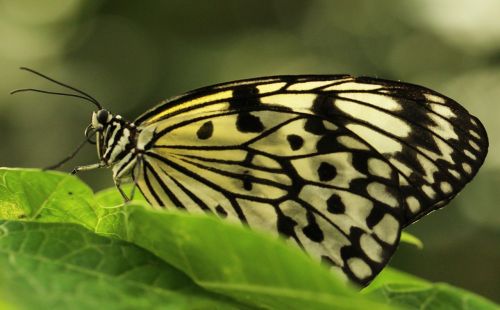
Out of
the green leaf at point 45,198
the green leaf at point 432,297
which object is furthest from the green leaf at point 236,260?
the green leaf at point 432,297

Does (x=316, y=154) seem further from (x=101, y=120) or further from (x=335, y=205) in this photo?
(x=101, y=120)

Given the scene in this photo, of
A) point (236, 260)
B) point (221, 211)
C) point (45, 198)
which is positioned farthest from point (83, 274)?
point (221, 211)

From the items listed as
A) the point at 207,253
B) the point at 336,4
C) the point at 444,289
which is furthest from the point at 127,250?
the point at 336,4

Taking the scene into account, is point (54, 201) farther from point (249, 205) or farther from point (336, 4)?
point (336, 4)

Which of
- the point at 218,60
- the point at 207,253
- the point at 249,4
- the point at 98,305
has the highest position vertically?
the point at 249,4

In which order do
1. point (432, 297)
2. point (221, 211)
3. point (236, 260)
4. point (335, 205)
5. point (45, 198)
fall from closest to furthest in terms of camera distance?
point (236, 260) → point (432, 297) → point (45, 198) → point (335, 205) → point (221, 211)

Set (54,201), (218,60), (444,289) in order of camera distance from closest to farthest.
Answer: (444,289) < (54,201) < (218,60)
